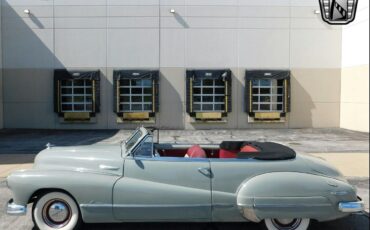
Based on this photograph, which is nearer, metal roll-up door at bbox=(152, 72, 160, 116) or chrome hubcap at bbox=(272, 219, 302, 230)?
chrome hubcap at bbox=(272, 219, 302, 230)

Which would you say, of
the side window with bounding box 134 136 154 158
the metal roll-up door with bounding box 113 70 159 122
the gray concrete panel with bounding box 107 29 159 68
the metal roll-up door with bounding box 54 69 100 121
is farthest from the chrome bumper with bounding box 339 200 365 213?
the metal roll-up door with bounding box 54 69 100 121

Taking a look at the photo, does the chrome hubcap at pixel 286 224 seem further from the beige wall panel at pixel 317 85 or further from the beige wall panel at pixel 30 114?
the beige wall panel at pixel 30 114

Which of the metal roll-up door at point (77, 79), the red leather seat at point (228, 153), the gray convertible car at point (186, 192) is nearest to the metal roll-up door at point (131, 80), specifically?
the metal roll-up door at point (77, 79)

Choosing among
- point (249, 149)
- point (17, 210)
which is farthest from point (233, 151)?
point (17, 210)

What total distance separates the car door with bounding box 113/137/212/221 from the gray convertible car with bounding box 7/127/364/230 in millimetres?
11

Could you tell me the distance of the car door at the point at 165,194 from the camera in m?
4.84

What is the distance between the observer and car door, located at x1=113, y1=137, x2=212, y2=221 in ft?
15.9

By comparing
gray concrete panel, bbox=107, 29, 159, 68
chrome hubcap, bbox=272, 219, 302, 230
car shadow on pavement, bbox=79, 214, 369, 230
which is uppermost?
gray concrete panel, bbox=107, 29, 159, 68

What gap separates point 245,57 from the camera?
65.5ft

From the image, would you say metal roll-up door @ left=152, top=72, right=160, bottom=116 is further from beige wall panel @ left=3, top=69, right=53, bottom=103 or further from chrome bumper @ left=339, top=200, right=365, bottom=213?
chrome bumper @ left=339, top=200, right=365, bottom=213

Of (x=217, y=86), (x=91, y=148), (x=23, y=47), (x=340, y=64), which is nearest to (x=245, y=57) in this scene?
(x=217, y=86)

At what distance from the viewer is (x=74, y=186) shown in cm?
484

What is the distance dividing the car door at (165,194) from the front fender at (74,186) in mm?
123

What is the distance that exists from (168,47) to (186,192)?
50.9 feet
